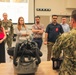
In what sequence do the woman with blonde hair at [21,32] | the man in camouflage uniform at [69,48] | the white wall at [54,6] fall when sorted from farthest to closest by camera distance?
the white wall at [54,6]
the woman with blonde hair at [21,32]
the man in camouflage uniform at [69,48]

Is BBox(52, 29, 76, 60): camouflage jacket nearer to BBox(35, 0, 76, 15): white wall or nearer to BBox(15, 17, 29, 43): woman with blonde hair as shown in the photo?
BBox(15, 17, 29, 43): woman with blonde hair

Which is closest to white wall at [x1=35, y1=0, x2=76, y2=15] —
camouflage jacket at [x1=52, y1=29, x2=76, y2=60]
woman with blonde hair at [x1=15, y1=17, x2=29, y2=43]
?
woman with blonde hair at [x1=15, y1=17, x2=29, y2=43]

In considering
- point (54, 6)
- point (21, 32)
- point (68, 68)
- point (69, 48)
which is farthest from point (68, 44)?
point (54, 6)

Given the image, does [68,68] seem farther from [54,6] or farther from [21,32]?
[54,6]

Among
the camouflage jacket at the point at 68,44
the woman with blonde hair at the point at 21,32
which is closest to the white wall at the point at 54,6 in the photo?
the woman with blonde hair at the point at 21,32

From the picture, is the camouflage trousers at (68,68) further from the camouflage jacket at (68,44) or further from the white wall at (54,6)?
the white wall at (54,6)

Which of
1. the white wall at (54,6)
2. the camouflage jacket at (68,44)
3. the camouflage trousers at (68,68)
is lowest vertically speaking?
the camouflage trousers at (68,68)

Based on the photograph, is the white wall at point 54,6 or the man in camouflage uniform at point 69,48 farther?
the white wall at point 54,6

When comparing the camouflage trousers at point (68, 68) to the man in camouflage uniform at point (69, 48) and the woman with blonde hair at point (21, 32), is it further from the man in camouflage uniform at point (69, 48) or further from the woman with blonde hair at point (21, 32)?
the woman with blonde hair at point (21, 32)

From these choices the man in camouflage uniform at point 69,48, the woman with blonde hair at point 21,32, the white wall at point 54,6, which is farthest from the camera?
the white wall at point 54,6

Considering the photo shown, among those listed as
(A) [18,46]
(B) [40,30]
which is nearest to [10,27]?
(B) [40,30]

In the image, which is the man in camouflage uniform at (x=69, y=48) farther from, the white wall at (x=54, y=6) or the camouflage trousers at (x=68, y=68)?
the white wall at (x=54, y=6)

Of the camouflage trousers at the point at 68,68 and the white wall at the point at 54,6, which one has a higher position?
the white wall at the point at 54,6

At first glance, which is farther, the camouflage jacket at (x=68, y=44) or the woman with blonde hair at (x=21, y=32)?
the woman with blonde hair at (x=21, y=32)
